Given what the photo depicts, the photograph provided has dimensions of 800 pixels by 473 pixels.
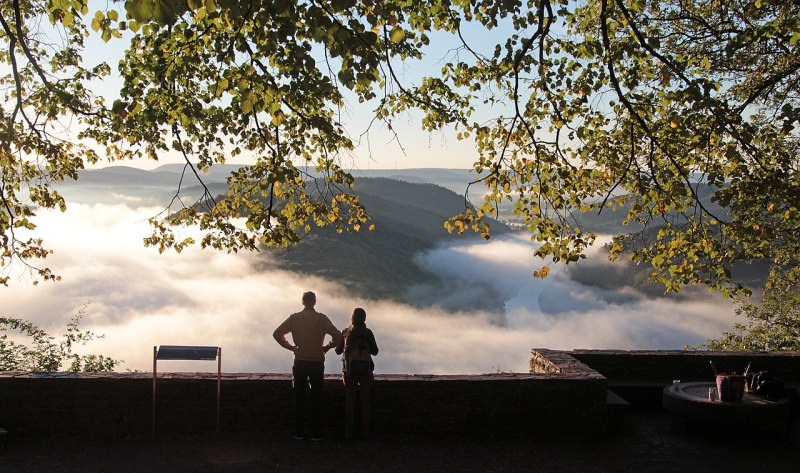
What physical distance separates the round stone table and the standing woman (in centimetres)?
398

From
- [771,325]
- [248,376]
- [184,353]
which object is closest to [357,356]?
[248,376]

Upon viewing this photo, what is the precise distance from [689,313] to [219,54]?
186 m

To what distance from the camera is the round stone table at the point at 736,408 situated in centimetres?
787

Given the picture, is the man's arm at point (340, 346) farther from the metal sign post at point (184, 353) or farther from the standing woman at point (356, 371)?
the metal sign post at point (184, 353)

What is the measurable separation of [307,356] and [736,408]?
524 cm

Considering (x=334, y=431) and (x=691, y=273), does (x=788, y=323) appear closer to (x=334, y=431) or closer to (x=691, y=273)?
(x=691, y=273)

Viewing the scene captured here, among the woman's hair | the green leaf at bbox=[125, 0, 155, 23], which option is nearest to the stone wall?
the woman's hair

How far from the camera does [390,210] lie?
16875cm

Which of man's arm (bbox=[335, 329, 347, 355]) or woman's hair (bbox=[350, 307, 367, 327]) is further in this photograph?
woman's hair (bbox=[350, 307, 367, 327])

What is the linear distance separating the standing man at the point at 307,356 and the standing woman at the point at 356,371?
0.59 ft

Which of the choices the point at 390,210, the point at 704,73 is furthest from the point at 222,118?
the point at 390,210

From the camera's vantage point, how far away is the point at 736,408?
7.88 meters

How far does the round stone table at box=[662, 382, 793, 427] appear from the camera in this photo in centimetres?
787

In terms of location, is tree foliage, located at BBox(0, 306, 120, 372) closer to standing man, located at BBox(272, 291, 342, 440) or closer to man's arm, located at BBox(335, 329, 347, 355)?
standing man, located at BBox(272, 291, 342, 440)
